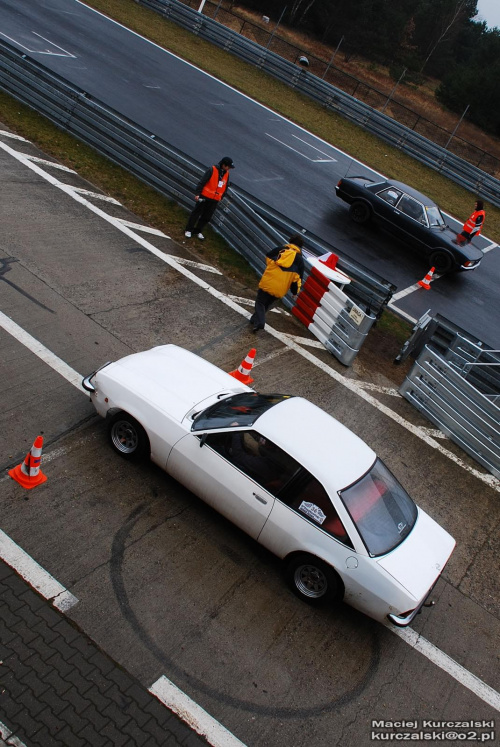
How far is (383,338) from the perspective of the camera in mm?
12016

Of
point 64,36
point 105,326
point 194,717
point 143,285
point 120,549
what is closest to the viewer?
point 194,717

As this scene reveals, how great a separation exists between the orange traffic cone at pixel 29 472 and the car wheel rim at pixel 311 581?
8.89 feet

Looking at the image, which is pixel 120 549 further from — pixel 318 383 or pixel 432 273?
pixel 432 273

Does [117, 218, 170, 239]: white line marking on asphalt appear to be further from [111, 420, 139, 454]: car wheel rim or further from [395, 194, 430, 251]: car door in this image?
[395, 194, 430, 251]: car door

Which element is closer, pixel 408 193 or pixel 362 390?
pixel 362 390

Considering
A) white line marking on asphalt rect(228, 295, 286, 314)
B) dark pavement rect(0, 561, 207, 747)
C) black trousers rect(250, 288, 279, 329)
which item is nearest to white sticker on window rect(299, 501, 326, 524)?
dark pavement rect(0, 561, 207, 747)

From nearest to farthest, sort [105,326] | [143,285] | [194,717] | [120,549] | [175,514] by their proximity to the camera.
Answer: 1. [194,717]
2. [120,549]
3. [175,514]
4. [105,326]
5. [143,285]

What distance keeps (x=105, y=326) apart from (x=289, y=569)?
464 centimetres

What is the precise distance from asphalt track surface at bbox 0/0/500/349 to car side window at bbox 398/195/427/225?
85cm

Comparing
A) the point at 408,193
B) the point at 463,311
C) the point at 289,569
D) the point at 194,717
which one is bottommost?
the point at 194,717

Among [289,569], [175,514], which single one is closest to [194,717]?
[289,569]

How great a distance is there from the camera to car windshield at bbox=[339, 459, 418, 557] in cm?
591

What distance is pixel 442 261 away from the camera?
15.8 metres

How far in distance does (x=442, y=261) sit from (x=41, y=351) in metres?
11.0
